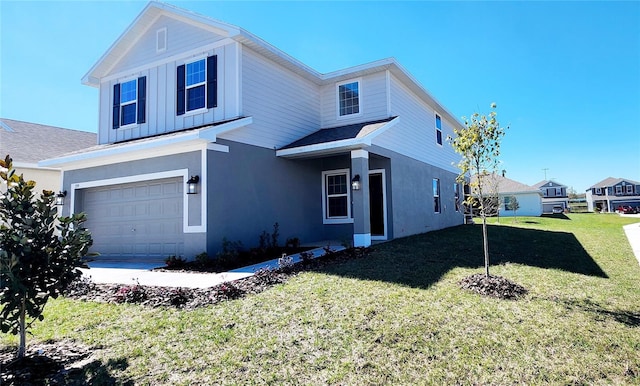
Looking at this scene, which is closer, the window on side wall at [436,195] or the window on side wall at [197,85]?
the window on side wall at [197,85]

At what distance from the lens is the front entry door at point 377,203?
12253 millimetres

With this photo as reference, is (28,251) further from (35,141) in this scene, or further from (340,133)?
(35,141)

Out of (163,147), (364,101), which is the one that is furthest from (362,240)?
(163,147)

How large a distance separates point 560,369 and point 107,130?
13564 millimetres

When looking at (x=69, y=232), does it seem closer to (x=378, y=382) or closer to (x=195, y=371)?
(x=195, y=371)

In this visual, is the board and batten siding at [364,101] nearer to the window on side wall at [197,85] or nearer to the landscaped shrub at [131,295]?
the window on side wall at [197,85]

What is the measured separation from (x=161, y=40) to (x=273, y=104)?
4131 millimetres

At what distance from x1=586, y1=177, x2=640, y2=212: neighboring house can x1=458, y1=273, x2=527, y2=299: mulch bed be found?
63.7m

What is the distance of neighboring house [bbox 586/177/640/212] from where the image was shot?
186ft

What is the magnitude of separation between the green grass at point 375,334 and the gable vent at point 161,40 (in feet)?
27.2

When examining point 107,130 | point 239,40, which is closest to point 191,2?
point 239,40

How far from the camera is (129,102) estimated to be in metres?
11.9

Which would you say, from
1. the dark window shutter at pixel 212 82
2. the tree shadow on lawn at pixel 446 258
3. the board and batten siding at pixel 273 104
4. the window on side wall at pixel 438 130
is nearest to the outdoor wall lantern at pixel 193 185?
the board and batten siding at pixel 273 104

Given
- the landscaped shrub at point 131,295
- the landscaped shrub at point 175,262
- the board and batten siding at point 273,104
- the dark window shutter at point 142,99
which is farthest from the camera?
the dark window shutter at point 142,99
